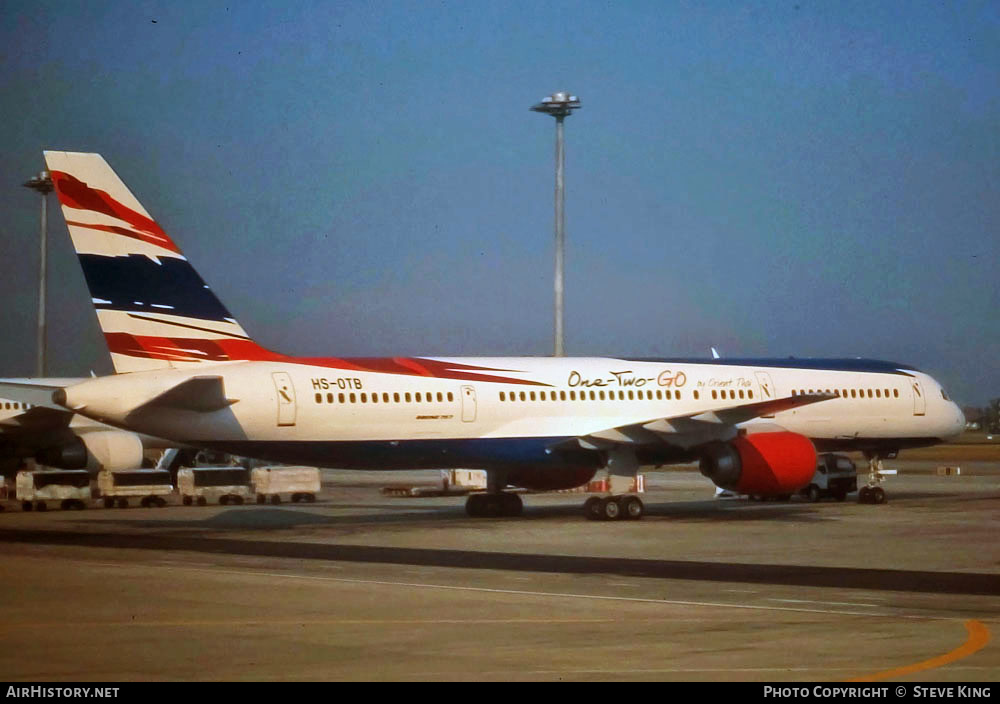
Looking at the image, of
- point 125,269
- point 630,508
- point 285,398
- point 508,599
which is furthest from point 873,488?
point 508,599

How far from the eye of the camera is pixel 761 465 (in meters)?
32.9

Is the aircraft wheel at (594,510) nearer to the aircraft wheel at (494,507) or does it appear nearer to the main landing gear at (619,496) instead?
the main landing gear at (619,496)

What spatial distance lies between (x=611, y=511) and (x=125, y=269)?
12855mm

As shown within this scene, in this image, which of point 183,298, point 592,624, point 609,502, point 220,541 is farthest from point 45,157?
point 592,624

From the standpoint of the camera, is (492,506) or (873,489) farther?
(873,489)

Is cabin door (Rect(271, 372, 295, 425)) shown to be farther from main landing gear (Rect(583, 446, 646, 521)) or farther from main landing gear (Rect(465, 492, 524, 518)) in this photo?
main landing gear (Rect(583, 446, 646, 521))

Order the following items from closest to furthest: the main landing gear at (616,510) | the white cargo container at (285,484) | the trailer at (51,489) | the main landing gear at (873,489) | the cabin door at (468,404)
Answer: the main landing gear at (616,510) → the cabin door at (468,404) → the main landing gear at (873,489) → the trailer at (51,489) → the white cargo container at (285,484)

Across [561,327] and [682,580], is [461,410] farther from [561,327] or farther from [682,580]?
[682,580]

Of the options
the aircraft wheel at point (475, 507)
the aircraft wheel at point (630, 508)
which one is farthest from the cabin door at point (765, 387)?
the aircraft wheel at point (475, 507)

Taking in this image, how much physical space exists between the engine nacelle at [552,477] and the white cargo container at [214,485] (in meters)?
13.1

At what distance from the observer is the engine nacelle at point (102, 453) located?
47.3m

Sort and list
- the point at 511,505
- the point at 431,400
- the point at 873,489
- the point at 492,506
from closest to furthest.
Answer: the point at 431,400, the point at 492,506, the point at 511,505, the point at 873,489

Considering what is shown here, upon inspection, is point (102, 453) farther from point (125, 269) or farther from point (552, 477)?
point (552, 477)

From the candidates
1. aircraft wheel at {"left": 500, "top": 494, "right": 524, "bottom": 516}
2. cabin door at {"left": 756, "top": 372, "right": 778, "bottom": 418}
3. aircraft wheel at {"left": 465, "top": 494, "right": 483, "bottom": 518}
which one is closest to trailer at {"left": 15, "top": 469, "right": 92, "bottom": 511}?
aircraft wheel at {"left": 465, "top": 494, "right": 483, "bottom": 518}
